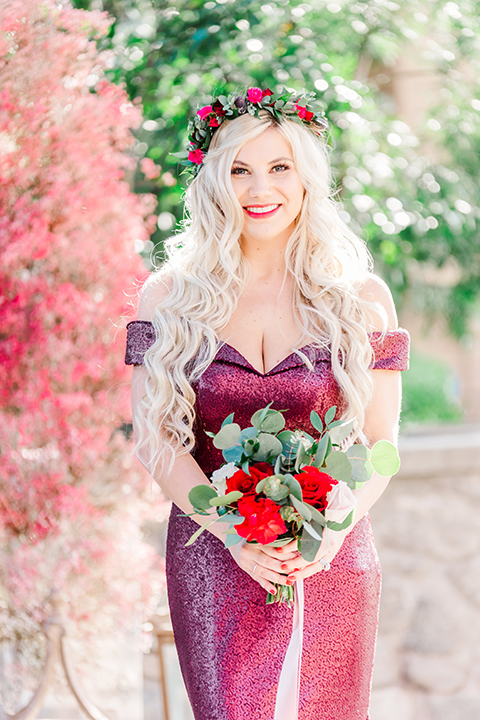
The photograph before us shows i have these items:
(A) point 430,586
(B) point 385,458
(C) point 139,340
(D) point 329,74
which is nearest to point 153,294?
(C) point 139,340

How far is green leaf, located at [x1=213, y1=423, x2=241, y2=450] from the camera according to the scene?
1792 millimetres

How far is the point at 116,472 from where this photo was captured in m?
3.61

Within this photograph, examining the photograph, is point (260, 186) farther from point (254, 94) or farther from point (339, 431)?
point (339, 431)

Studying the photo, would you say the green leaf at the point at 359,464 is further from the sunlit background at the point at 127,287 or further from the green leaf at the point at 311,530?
the sunlit background at the point at 127,287

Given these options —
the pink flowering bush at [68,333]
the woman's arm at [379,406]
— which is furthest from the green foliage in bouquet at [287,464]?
the pink flowering bush at [68,333]

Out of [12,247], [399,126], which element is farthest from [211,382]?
[399,126]

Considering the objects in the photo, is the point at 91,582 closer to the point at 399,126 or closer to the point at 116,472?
the point at 116,472

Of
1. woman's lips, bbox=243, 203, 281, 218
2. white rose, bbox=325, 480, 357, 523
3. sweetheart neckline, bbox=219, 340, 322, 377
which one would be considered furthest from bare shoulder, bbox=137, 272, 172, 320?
white rose, bbox=325, 480, 357, 523

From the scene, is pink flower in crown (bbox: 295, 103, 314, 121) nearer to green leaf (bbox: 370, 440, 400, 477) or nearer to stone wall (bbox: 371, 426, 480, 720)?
green leaf (bbox: 370, 440, 400, 477)

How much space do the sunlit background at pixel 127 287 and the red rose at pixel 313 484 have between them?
1412 millimetres

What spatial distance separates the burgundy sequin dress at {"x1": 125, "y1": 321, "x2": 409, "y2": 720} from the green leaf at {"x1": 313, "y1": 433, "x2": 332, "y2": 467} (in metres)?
0.45

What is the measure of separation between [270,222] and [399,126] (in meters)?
2.29

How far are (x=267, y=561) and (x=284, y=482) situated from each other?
0.35 meters

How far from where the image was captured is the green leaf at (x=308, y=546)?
69.9 inches
